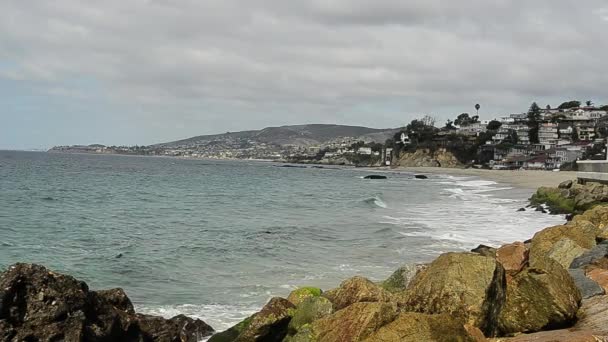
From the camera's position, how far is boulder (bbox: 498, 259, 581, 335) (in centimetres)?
597

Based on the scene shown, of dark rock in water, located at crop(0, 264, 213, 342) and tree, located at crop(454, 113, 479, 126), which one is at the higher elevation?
tree, located at crop(454, 113, 479, 126)

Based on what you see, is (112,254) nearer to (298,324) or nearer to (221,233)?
(221,233)

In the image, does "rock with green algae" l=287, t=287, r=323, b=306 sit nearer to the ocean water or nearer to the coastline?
the ocean water

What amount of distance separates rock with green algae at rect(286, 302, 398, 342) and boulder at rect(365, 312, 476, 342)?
0.71ft

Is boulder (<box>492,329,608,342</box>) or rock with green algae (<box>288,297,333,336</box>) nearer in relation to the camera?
boulder (<box>492,329,608,342</box>)

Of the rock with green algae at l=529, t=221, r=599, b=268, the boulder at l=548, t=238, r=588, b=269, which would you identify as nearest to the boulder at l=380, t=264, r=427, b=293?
the rock with green algae at l=529, t=221, r=599, b=268

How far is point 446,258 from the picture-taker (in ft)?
20.8

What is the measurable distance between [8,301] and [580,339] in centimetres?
634

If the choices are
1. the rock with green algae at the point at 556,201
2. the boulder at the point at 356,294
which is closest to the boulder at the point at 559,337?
the boulder at the point at 356,294

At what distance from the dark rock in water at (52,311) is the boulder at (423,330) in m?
3.82

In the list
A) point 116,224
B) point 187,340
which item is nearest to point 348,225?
point 116,224

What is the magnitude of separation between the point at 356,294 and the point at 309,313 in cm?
72

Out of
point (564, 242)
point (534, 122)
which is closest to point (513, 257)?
point (564, 242)

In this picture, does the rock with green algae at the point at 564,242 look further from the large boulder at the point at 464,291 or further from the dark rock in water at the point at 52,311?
the dark rock in water at the point at 52,311
